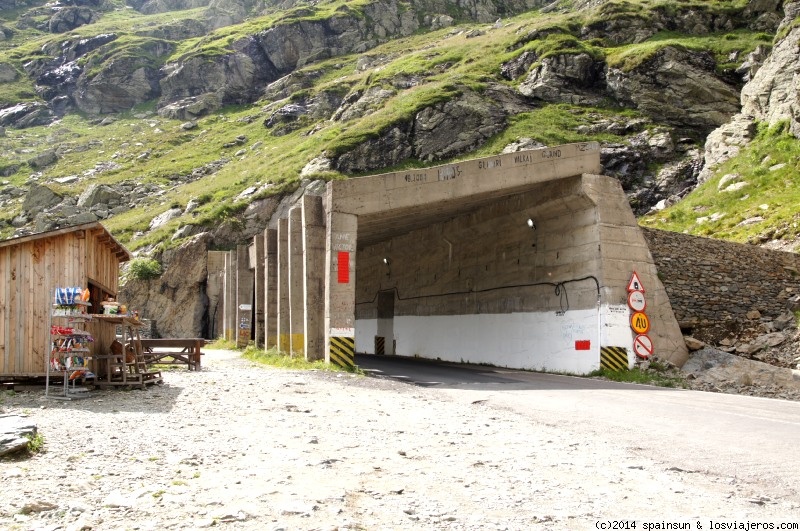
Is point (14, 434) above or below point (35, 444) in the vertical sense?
above

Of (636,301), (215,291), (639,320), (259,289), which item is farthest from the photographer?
(215,291)

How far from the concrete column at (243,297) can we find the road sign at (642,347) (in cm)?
2175

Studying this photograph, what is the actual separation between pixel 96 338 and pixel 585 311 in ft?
44.2

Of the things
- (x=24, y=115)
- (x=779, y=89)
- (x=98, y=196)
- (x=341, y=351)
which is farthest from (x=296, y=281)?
(x=24, y=115)

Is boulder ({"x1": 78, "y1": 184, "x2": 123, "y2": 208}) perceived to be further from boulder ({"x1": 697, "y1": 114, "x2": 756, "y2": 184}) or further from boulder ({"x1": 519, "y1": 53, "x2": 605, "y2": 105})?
boulder ({"x1": 697, "y1": 114, "x2": 756, "y2": 184})

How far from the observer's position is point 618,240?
20.7m

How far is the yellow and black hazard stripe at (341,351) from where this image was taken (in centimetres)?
1994

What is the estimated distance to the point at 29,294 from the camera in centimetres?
1398

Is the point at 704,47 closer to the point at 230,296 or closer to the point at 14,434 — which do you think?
the point at 230,296

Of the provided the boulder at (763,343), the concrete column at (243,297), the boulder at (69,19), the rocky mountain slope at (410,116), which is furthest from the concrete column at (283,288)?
the boulder at (69,19)

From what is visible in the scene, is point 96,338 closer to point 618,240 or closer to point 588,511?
point 588,511

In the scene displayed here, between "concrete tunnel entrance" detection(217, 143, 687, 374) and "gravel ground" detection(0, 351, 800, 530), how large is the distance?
382 inches

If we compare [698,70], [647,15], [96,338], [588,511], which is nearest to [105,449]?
[588,511]

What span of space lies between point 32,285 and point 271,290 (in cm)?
1544
